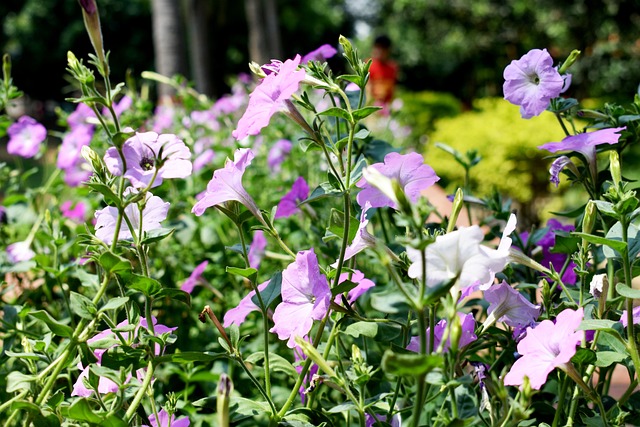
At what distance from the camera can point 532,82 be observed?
1030mm

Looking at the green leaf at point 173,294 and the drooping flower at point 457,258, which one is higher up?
the drooping flower at point 457,258

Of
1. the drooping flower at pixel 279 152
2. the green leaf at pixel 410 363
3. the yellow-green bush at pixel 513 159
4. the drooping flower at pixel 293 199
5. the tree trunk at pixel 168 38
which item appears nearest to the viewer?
the green leaf at pixel 410 363

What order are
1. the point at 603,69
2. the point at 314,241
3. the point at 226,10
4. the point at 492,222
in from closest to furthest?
the point at 492,222, the point at 314,241, the point at 603,69, the point at 226,10

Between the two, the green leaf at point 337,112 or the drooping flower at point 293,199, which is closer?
the green leaf at point 337,112

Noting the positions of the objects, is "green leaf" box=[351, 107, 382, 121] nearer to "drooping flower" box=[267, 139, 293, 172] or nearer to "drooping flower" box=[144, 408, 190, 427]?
"drooping flower" box=[144, 408, 190, 427]

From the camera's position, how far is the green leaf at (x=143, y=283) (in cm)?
84

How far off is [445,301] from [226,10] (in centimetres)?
2142

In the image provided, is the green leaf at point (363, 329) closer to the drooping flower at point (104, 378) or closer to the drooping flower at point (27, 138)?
the drooping flower at point (104, 378)

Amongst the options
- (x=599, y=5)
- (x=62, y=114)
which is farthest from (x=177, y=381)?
(x=599, y=5)

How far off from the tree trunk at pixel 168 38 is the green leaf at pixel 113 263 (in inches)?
233

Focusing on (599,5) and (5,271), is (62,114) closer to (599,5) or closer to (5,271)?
(5,271)

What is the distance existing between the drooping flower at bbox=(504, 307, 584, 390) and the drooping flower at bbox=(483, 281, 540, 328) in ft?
0.22

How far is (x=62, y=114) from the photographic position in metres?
2.29

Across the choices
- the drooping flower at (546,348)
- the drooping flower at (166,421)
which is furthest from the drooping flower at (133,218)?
the drooping flower at (546,348)
